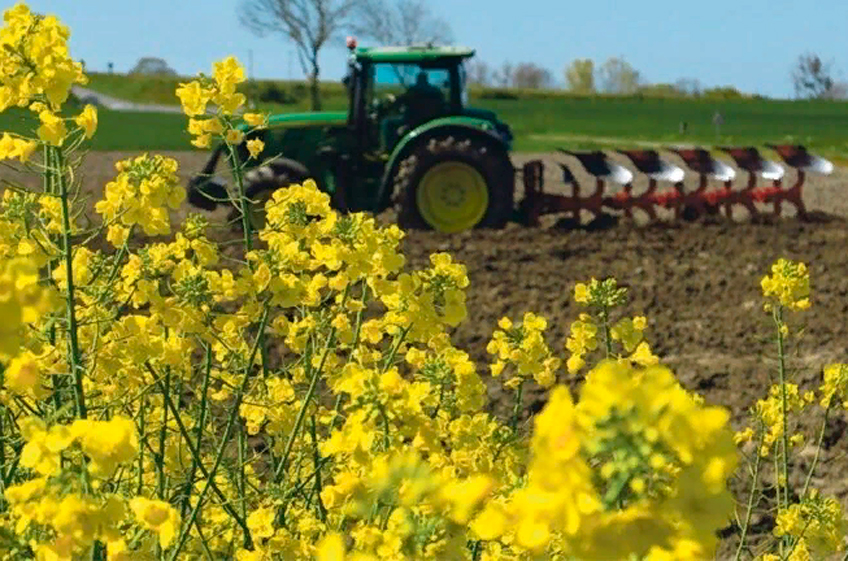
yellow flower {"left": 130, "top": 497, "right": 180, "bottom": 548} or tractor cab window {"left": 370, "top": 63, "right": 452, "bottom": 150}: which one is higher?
tractor cab window {"left": 370, "top": 63, "right": 452, "bottom": 150}

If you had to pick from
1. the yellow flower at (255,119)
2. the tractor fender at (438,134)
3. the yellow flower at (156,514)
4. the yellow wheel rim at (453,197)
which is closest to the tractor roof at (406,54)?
the tractor fender at (438,134)

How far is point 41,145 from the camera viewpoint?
2.89 metres

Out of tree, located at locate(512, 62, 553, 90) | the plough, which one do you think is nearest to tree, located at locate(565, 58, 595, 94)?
tree, located at locate(512, 62, 553, 90)

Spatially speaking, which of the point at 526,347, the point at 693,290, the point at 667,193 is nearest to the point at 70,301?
the point at 526,347

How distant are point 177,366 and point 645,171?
1102cm

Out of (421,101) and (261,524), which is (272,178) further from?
(261,524)

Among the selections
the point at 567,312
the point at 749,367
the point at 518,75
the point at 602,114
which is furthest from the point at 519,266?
the point at 518,75

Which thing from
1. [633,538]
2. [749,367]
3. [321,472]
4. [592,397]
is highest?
[592,397]

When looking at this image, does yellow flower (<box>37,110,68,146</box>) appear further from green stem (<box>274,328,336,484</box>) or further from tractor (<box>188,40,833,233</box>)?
tractor (<box>188,40,833,233</box>)

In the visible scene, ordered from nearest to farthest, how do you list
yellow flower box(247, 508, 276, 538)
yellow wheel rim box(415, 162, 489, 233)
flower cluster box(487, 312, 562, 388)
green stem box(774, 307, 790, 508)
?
yellow flower box(247, 508, 276, 538) → flower cluster box(487, 312, 562, 388) → green stem box(774, 307, 790, 508) → yellow wheel rim box(415, 162, 489, 233)

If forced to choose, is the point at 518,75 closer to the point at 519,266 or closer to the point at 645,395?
the point at 519,266

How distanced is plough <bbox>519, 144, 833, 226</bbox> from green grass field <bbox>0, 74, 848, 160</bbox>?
1265 centimetres

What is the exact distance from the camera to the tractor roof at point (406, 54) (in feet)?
41.6

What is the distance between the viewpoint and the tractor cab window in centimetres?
1288
